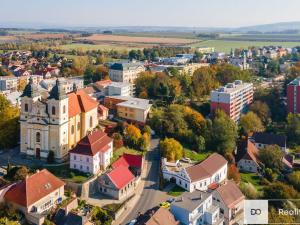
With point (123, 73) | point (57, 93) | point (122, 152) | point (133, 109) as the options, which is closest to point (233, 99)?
point (133, 109)

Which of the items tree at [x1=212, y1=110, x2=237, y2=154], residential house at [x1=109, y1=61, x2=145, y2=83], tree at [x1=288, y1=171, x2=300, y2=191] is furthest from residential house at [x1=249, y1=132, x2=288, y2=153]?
residential house at [x1=109, y1=61, x2=145, y2=83]

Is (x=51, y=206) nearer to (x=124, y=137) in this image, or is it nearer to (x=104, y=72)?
(x=124, y=137)

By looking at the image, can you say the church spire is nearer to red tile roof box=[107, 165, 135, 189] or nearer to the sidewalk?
red tile roof box=[107, 165, 135, 189]

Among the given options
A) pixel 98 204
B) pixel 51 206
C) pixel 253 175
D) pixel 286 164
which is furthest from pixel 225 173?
pixel 51 206

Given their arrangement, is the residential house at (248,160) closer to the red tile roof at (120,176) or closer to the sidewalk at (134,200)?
the sidewalk at (134,200)

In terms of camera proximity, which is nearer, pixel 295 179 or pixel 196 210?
pixel 196 210

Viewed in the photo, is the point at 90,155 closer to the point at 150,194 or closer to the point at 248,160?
the point at 150,194
